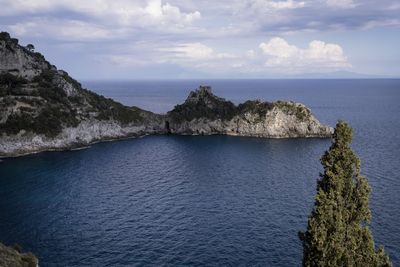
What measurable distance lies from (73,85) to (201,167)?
77.4 m

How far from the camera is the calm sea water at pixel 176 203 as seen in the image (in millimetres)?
58938

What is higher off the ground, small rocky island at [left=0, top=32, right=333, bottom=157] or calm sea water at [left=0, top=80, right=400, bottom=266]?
small rocky island at [left=0, top=32, right=333, bottom=157]

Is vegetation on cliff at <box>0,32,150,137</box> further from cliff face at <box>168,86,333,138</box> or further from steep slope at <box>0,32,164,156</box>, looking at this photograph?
cliff face at <box>168,86,333,138</box>

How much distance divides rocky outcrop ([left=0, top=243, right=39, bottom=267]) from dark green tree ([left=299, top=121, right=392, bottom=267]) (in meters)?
31.6

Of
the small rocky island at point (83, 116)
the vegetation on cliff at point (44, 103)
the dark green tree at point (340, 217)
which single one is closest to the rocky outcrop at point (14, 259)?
the dark green tree at point (340, 217)

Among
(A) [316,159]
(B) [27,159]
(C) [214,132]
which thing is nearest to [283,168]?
(A) [316,159]

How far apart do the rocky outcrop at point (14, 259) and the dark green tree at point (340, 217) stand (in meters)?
31.6

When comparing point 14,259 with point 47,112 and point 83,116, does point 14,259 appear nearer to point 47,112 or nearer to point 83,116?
point 47,112

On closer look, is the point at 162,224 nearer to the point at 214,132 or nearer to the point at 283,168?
the point at 283,168

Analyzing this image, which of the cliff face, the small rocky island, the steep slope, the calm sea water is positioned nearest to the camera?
the calm sea water

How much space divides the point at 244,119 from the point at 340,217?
12648 cm

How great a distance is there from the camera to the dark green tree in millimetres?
32216

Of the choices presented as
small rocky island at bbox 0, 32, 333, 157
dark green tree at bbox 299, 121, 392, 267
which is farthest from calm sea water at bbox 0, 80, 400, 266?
dark green tree at bbox 299, 121, 392, 267

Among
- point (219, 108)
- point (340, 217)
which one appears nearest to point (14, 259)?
point (340, 217)
